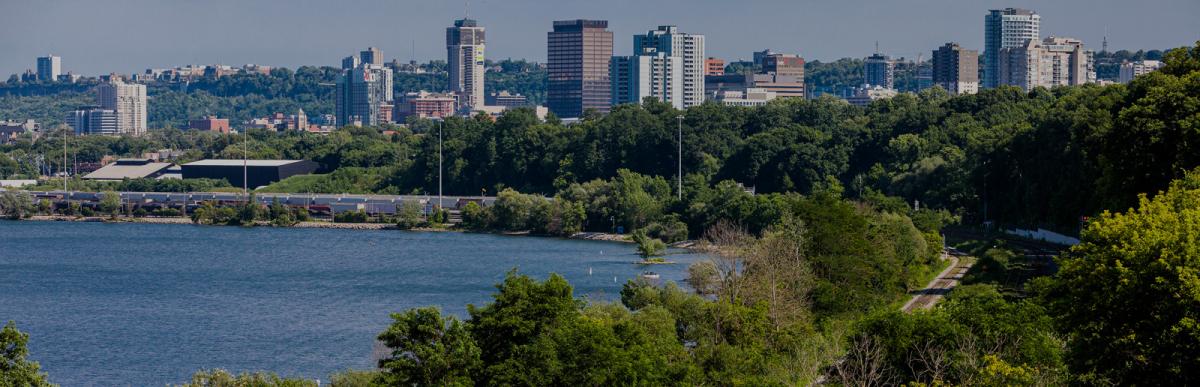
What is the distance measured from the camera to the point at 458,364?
15.9 meters

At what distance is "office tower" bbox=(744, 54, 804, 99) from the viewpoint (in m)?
128

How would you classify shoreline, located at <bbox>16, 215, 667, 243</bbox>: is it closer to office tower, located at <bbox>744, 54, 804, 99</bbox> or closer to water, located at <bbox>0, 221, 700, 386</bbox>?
water, located at <bbox>0, 221, 700, 386</bbox>

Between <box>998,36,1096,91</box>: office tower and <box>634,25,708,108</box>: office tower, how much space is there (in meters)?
22.6

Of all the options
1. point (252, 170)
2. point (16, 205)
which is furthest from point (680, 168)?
point (16, 205)

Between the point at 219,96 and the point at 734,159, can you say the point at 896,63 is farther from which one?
the point at 734,159

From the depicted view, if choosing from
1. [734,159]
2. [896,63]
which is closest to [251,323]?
[734,159]

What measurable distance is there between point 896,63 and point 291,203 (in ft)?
325

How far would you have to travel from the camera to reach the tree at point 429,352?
15.8m

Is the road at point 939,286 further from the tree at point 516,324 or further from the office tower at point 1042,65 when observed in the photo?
the office tower at point 1042,65

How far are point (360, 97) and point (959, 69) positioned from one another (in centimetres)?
6841

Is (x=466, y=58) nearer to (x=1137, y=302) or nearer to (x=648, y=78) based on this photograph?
(x=648, y=78)

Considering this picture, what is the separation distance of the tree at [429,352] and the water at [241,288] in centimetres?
864

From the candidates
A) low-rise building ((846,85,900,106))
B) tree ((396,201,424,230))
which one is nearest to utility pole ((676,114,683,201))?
tree ((396,201,424,230))

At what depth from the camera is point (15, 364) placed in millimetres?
14672
